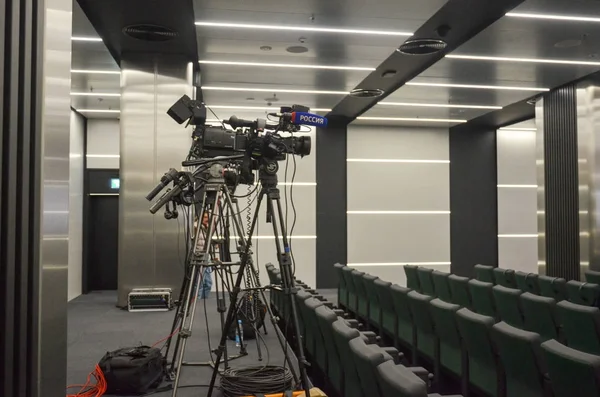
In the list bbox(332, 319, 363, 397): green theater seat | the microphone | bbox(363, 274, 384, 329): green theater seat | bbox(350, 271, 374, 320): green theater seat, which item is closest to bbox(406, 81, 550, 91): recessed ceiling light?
bbox(350, 271, 374, 320): green theater seat

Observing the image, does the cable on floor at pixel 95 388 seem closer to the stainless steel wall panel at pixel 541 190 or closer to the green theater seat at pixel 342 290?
the green theater seat at pixel 342 290

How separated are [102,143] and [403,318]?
746 centimetres

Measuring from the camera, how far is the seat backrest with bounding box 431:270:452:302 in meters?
5.75

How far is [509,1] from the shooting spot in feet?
15.8

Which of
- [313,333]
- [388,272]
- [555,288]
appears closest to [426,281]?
[555,288]

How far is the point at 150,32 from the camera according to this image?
5859mm

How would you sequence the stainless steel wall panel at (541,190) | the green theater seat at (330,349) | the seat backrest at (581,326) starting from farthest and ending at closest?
the stainless steel wall panel at (541,190)
the seat backrest at (581,326)
the green theater seat at (330,349)

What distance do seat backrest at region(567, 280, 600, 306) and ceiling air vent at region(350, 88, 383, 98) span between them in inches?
168

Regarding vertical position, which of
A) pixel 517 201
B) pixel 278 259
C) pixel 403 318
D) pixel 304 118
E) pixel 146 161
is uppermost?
pixel 146 161

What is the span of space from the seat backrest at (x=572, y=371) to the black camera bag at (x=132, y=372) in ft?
7.63

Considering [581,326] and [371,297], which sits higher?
[581,326]

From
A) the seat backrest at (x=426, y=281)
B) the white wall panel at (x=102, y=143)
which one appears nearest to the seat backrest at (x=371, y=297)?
the seat backrest at (x=426, y=281)

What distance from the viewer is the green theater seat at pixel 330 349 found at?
2.98m

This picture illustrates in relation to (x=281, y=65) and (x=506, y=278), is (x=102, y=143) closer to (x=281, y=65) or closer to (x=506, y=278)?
(x=281, y=65)
